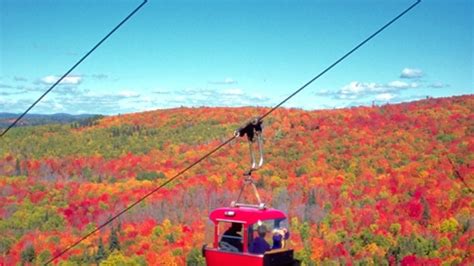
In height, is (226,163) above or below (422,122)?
below

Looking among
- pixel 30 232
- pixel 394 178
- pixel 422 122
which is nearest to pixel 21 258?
pixel 30 232

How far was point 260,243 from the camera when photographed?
49.0 feet

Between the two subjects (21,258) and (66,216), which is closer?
(21,258)

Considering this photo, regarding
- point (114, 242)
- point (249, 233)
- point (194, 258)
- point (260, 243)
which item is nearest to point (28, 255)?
point (114, 242)

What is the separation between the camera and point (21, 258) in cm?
12656

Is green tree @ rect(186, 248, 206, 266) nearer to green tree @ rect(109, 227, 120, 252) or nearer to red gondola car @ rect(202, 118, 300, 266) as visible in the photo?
green tree @ rect(109, 227, 120, 252)

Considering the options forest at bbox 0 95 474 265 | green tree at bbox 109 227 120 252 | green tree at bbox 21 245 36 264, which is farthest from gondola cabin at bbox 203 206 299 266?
green tree at bbox 109 227 120 252

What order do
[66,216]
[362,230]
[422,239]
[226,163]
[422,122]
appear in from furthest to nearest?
[422,122] → [226,163] → [66,216] → [362,230] → [422,239]

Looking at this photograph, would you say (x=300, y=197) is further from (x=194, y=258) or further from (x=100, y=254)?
(x=100, y=254)

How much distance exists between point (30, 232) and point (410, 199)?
79.2 meters

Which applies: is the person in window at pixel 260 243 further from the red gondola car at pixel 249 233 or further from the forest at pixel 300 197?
the forest at pixel 300 197

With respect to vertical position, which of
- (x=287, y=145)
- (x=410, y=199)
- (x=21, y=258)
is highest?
(x=287, y=145)

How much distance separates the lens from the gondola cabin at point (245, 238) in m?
14.8

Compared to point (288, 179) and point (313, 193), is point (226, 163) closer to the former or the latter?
point (288, 179)
